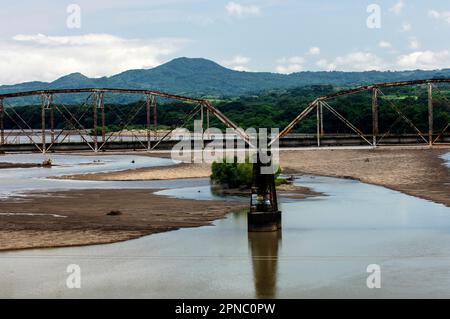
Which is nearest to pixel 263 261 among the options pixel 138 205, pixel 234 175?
pixel 138 205

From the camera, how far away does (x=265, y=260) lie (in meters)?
45.2

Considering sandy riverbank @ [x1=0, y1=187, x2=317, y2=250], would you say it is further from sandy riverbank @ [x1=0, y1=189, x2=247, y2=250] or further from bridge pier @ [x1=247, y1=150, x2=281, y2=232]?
bridge pier @ [x1=247, y1=150, x2=281, y2=232]

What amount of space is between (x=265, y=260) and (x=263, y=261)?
1.00 ft

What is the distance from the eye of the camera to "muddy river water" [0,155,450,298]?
38.2m

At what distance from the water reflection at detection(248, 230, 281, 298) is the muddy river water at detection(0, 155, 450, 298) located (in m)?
0.05

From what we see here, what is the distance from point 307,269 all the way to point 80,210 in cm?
2749

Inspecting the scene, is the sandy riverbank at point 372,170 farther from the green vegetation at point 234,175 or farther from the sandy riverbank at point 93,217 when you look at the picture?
the sandy riverbank at point 93,217

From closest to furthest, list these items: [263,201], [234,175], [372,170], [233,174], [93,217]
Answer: [263,201], [93,217], [234,175], [233,174], [372,170]

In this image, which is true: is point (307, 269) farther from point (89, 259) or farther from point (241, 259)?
point (89, 259)

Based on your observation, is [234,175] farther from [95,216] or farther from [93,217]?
[93,217]

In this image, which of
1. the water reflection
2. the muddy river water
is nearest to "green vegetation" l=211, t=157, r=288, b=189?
the muddy river water

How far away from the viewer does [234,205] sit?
69.8 m
